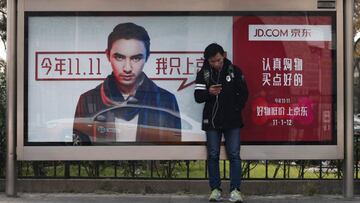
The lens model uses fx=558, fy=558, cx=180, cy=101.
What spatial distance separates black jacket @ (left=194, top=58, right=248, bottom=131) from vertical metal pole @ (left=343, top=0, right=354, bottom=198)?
49.1 inches

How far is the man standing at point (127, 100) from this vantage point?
22.4ft

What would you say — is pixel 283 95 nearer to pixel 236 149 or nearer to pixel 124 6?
pixel 236 149

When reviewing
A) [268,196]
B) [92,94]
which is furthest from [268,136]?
[92,94]

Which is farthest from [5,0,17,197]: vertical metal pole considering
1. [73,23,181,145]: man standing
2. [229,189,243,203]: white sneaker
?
[229,189,243,203]: white sneaker

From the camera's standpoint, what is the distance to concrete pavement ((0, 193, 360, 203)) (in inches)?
263

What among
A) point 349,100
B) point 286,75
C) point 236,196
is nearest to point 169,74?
point 286,75

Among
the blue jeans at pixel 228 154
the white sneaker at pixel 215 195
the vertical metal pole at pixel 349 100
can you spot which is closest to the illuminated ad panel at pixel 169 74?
the vertical metal pole at pixel 349 100

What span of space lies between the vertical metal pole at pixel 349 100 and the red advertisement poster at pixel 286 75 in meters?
0.21

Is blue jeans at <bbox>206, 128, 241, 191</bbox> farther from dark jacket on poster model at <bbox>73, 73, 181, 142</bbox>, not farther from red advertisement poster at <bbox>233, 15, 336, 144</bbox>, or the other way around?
dark jacket on poster model at <bbox>73, 73, 181, 142</bbox>

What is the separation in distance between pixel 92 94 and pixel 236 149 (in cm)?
188

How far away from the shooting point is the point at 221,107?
6418 mm

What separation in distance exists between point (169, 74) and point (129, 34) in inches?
27.3

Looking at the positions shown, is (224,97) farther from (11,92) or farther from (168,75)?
(11,92)

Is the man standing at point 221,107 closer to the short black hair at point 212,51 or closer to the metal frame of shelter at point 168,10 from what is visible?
the short black hair at point 212,51
